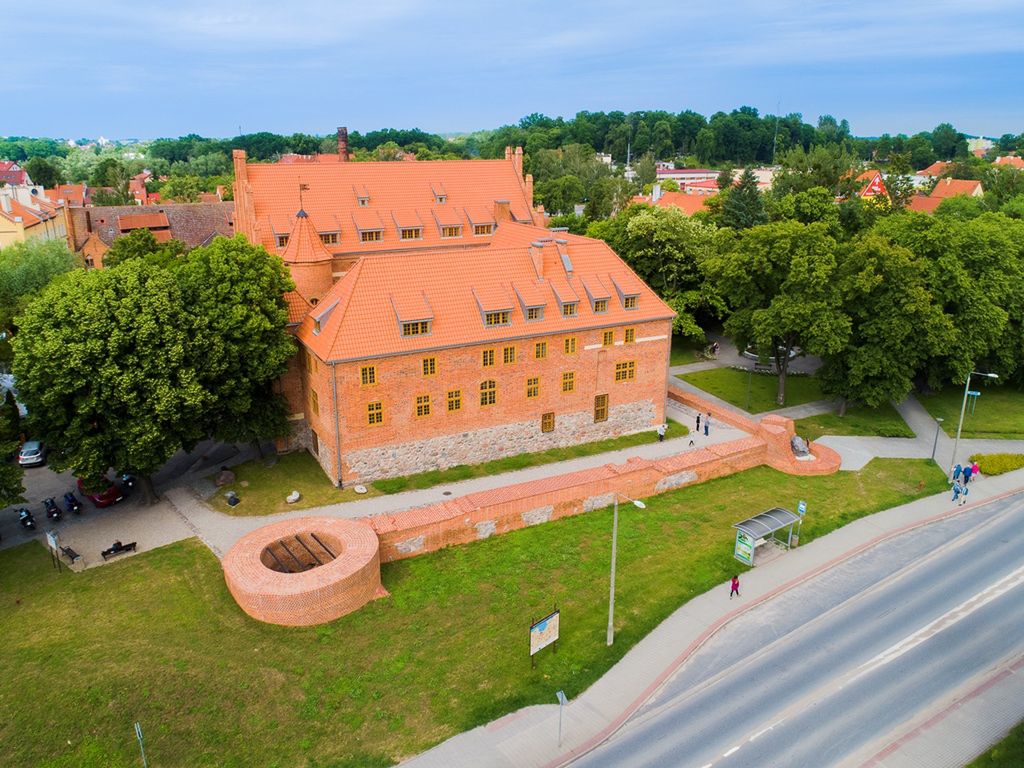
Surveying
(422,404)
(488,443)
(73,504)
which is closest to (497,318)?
(422,404)

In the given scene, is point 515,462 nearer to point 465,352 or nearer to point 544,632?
point 465,352

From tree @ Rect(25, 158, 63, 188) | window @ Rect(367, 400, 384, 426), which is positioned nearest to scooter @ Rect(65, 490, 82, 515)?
window @ Rect(367, 400, 384, 426)

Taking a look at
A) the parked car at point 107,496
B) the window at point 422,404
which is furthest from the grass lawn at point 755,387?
the parked car at point 107,496

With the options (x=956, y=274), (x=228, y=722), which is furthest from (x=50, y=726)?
(x=956, y=274)

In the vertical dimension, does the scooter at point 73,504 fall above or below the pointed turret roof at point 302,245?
below

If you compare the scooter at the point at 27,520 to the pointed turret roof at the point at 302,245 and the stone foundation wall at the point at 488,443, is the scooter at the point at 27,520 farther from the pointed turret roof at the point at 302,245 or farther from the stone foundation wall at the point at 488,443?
the pointed turret roof at the point at 302,245

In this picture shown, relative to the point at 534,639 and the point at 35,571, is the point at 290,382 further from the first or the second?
the point at 534,639

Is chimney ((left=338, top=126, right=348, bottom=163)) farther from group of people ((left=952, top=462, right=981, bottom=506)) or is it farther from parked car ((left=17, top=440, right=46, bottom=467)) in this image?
group of people ((left=952, top=462, right=981, bottom=506))
